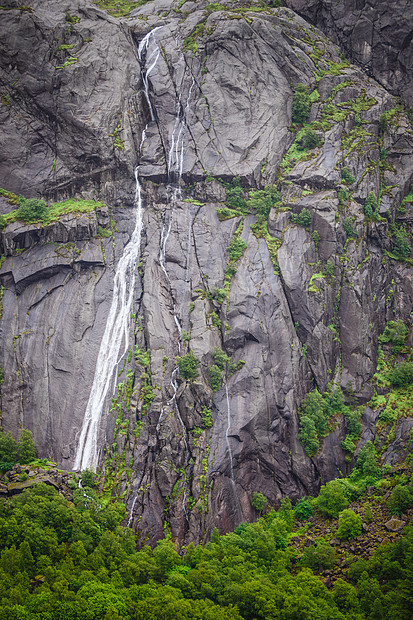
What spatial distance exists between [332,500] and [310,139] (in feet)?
147

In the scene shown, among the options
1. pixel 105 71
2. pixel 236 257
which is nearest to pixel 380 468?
pixel 236 257

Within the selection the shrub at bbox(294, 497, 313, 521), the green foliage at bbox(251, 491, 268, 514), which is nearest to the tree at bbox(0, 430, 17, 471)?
the green foliage at bbox(251, 491, 268, 514)

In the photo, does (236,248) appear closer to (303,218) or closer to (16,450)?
(303,218)

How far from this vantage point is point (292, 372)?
176ft

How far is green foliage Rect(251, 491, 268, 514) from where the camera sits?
47094mm

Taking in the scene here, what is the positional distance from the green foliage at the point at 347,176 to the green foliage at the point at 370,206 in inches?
114

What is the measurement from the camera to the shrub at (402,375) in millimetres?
52125

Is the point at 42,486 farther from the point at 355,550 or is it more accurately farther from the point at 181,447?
the point at 355,550

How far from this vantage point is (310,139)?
65.3 m

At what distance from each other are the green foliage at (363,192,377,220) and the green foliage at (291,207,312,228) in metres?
7.43

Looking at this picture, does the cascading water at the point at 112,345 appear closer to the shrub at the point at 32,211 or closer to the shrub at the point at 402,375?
the shrub at the point at 32,211

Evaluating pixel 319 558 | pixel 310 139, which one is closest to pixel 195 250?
pixel 310 139

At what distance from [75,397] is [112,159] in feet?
104

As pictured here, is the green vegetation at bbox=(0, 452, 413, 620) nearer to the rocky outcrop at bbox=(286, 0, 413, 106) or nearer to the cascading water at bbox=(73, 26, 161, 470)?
the cascading water at bbox=(73, 26, 161, 470)
